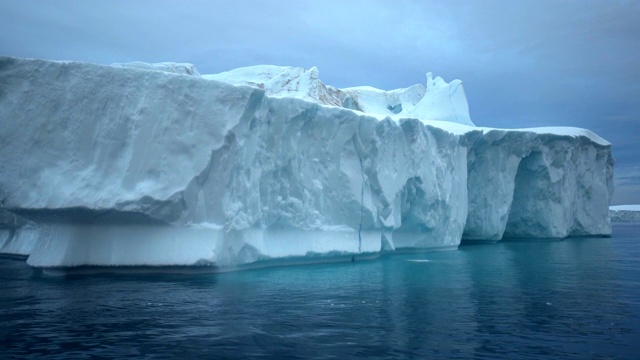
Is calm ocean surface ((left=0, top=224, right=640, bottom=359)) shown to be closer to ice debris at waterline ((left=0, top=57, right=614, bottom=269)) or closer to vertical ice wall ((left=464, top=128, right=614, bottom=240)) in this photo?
ice debris at waterline ((left=0, top=57, right=614, bottom=269))

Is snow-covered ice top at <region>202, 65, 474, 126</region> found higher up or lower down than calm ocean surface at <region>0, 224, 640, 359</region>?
higher up

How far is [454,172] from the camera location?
1831 centimetres

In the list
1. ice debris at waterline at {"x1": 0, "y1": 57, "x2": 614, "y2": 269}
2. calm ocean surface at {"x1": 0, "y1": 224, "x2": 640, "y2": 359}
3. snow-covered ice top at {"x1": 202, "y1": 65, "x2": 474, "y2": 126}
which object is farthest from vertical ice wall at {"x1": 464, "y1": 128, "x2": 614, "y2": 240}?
calm ocean surface at {"x1": 0, "y1": 224, "x2": 640, "y2": 359}

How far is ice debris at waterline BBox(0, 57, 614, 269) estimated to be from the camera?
403 inches

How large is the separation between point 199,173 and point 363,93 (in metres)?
15.1

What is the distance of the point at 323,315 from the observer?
6953 mm

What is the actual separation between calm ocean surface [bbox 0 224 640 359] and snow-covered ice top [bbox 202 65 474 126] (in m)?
9.80

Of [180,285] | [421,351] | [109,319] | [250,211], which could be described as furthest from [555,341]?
[250,211]

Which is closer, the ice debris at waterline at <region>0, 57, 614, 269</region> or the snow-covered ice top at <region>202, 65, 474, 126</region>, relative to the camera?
the ice debris at waterline at <region>0, 57, 614, 269</region>

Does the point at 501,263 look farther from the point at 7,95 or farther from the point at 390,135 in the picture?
the point at 7,95

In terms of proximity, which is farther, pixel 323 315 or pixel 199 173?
pixel 199 173

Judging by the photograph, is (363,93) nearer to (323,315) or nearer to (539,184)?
(539,184)

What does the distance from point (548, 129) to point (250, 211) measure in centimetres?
1541

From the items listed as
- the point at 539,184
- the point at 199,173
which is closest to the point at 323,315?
the point at 199,173
